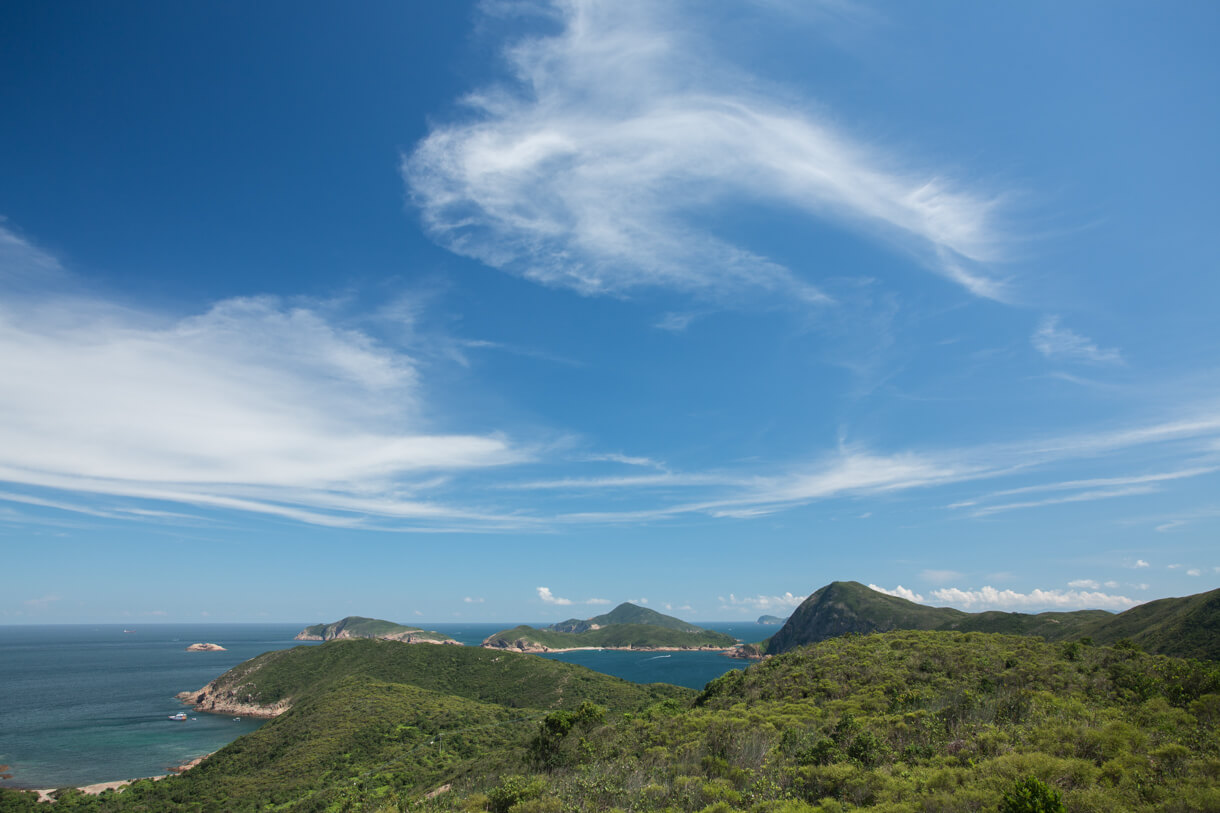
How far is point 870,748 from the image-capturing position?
22.1 m

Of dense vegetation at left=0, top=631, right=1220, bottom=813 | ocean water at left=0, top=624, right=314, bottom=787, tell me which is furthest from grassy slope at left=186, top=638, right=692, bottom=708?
dense vegetation at left=0, top=631, right=1220, bottom=813

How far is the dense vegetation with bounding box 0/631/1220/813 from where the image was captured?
16047 millimetres

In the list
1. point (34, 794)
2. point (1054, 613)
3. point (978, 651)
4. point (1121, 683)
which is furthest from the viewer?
point (1054, 613)

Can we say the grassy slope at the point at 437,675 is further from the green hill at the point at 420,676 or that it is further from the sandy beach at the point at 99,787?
the sandy beach at the point at 99,787

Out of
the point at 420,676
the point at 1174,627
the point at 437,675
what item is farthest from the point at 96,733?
the point at 1174,627

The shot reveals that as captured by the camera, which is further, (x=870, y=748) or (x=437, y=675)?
(x=437, y=675)

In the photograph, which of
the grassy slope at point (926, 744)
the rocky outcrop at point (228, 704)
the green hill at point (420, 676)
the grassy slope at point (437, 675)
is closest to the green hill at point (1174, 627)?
the grassy slope at point (926, 744)

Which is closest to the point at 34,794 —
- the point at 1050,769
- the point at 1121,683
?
the point at 1050,769

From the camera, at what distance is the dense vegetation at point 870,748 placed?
52.6 ft

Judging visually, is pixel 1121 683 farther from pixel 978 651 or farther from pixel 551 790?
pixel 551 790

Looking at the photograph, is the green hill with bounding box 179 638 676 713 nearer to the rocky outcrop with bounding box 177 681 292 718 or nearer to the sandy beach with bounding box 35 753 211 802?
the rocky outcrop with bounding box 177 681 292 718

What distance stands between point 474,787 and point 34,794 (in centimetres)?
8661

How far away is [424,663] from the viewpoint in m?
156

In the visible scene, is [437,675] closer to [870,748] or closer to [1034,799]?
[870,748]
